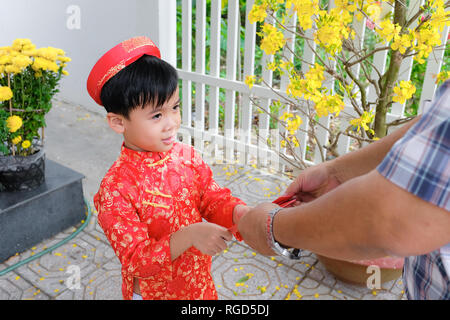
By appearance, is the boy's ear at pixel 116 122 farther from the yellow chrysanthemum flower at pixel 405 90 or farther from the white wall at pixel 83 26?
the white wall at pixel 83 26

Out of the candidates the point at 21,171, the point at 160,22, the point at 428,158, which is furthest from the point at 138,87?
the point at 160,22

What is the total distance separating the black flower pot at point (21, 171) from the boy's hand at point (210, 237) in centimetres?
184

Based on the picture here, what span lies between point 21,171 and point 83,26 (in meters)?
2.85

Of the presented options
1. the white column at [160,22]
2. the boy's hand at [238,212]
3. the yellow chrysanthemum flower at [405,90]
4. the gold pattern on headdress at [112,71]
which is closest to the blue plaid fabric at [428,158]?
the boy's hand at [238,212]

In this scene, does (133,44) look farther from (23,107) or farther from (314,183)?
(23,107)

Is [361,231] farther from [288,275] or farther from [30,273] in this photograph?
[30,273]

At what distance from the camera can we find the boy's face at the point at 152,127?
4.49 ft

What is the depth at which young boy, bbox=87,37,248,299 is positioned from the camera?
129 centimetres

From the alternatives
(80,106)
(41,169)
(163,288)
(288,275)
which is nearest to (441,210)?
(163,288)

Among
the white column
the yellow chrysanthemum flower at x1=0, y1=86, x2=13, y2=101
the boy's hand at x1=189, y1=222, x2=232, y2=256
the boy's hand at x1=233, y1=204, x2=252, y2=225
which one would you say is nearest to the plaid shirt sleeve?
the boy's hand at x1=189, y1=222, x2=232, y2=256

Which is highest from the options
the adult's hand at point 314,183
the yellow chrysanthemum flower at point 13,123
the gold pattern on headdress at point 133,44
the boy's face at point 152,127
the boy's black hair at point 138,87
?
the gold pattern on headdress at point 133,44

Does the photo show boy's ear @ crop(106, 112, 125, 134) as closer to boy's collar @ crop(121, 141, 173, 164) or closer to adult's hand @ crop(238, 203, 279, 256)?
boy's collar @ crop(121, 141, 173, 164)

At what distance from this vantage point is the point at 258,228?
1.08 m

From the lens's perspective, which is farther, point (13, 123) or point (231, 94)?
point (231, 94)
